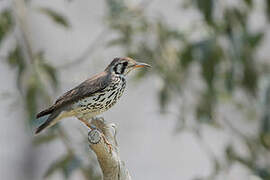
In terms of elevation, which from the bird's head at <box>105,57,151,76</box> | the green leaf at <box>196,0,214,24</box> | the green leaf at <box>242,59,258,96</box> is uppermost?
the green leaf at <box>196,0,214,24</box>

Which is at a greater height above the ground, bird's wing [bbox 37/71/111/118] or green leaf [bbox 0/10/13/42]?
green leaf [bbox 0/10/13/42]

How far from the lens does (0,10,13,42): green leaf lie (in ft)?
10.7

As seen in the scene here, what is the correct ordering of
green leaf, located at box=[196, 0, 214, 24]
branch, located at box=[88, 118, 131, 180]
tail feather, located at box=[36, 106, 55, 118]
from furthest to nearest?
green leaf, located at box=[196, 0, 214, 24] < tail feather, located at box=[36, 106, 55, 118] < branch, located at box=[88, 118, 131, 180]

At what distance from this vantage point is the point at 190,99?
4629 mm

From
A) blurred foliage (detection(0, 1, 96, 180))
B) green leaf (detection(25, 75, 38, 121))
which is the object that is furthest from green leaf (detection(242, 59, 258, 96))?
green leaf (detection(25, 75, 38, 121))

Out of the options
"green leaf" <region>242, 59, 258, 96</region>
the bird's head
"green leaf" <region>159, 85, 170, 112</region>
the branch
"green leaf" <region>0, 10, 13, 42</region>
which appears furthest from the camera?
"green leaf" <region>159, 85, 170, 112</region>

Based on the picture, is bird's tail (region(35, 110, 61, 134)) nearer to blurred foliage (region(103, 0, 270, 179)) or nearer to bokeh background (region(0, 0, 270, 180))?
bokeh background (region(0, 0, 270, 180))

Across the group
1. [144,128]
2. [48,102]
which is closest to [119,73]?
[48,102]

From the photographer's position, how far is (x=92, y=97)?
2.19 meters

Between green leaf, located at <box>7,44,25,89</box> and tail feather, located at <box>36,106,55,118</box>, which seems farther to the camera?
green leaf, located at <box>7,44,25,89</box>

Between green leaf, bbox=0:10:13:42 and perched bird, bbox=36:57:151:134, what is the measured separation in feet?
3.79

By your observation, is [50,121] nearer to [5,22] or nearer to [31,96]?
[31,96]

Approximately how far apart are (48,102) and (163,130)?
3.04 meters

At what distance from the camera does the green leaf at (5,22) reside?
3269mm
